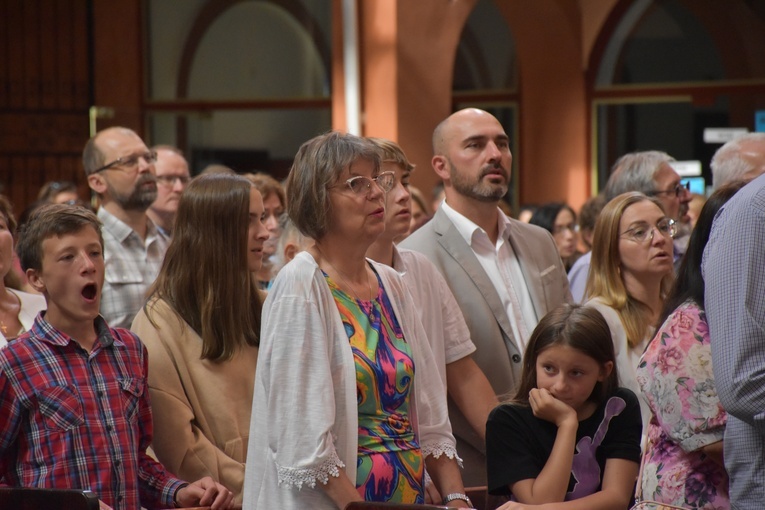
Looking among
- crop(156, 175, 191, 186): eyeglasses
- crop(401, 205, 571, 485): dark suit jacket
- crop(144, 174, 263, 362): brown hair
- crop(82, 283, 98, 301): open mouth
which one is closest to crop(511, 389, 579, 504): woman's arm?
crop(401, 205, 571, 485): dark suit jacket

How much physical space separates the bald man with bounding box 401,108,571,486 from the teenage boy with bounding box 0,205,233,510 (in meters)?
1.20

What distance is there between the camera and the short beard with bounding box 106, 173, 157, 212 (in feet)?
17.0

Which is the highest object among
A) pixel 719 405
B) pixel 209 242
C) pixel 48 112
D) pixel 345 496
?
pixel 48 112

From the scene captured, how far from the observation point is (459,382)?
3.52 m

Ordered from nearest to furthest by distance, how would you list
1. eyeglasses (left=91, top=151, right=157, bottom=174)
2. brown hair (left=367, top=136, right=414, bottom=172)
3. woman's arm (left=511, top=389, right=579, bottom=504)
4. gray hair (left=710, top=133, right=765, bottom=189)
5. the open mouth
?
woman's arm (left=511, top=389, right=579, bottom=504)
the open mouth
brown hair (left=367, top=136, right=414, bottom=172)
gray hair (left=710, top=133, right=765, bottom=189)
eyeglasses (left=91, top=151, right=157, bottom=174)

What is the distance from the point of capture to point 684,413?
251 centimetres

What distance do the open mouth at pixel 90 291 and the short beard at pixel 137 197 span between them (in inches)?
84.0

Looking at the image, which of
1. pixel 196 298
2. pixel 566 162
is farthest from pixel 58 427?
pixel 566 162

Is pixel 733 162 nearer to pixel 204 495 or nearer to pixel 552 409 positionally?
pixel 552 409

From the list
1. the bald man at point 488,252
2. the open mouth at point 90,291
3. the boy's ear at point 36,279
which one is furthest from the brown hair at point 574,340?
the boy's ear at point 36,279

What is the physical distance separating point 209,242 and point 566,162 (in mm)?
8863

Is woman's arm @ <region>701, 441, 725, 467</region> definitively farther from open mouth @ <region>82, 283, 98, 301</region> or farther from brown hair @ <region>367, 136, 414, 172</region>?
open mouth @ <region>82, 283, 98, 301</region>

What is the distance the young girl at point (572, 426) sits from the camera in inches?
112

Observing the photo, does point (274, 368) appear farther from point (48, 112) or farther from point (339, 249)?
point (48, 112)
